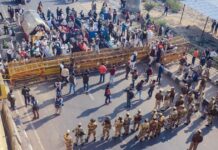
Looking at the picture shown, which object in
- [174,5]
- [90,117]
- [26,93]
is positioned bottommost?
[90,117]

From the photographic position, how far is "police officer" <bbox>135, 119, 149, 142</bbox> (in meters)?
18.4

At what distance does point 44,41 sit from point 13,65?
4.04 meters

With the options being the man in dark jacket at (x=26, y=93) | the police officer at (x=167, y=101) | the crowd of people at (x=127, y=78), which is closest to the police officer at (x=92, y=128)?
the crowd of people at (x=127, y=78)

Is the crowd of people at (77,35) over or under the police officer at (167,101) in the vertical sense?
over

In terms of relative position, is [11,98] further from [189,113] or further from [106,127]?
[189,113]

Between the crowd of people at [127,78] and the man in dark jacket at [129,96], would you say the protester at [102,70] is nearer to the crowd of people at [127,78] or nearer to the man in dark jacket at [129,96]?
the crowd of people at [127,78]


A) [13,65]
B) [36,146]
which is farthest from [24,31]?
[36,146]

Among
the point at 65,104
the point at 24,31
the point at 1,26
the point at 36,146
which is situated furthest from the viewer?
the point at 1,26

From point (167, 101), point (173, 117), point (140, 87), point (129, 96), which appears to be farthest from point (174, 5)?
point (173, 117)

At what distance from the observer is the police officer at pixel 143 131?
60.4 feet

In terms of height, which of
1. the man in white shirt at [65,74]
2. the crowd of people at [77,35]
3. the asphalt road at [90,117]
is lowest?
the asphalt road at [90,117]

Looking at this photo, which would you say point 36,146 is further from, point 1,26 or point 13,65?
point 1,26

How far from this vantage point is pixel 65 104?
21641 mm

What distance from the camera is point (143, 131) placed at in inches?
733
